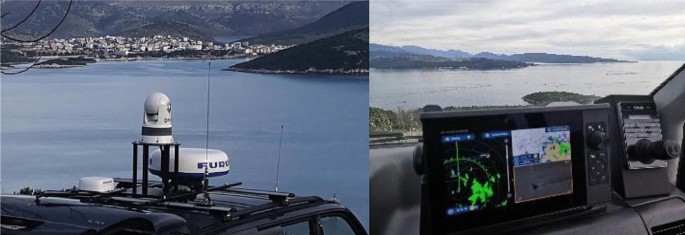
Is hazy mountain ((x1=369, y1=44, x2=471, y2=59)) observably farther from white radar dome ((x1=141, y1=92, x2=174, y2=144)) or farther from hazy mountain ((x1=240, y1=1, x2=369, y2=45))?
white radar dome ((x1=141, y1=92, x2=174, y2=144))

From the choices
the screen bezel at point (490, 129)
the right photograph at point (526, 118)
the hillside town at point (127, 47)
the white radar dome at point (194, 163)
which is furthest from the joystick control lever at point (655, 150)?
the white radar dome at point (194, 163)

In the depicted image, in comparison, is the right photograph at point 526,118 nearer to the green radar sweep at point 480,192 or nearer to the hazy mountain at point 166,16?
the green radar sweep at point 480,192

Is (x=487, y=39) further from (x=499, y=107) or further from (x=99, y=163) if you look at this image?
(x=99, y=163)

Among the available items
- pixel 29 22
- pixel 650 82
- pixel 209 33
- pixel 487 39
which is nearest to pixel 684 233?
pixel 650 82

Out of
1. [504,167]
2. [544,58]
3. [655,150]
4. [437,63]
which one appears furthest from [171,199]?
[655,150]

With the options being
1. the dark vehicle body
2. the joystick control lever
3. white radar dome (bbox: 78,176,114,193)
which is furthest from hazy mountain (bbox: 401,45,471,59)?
the joystick control lever

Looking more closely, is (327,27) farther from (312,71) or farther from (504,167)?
(504,167)
